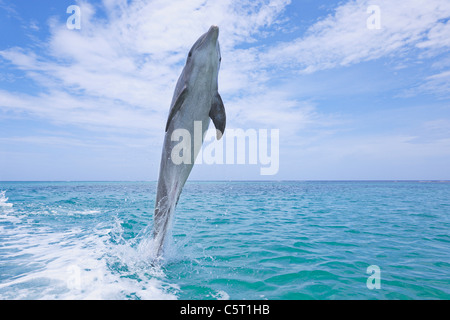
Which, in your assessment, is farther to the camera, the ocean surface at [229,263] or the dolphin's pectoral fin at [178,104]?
the ocean surface at [229,263]

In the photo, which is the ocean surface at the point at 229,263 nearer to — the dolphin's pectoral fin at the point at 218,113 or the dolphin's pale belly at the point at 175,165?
the dolphin's pale belly at the point at 175,165

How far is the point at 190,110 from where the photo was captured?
5.70m

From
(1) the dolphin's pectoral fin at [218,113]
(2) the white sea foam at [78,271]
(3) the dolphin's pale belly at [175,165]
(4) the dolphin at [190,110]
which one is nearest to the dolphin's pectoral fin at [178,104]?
(4) the dolphin at [190,110]

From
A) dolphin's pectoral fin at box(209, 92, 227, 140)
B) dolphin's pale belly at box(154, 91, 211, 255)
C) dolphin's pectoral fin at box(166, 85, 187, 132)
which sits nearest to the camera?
dolphin's pectoral fin at box(166, 85, 187, 132)

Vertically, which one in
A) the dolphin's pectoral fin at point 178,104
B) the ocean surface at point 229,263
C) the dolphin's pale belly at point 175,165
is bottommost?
the ocean surface at point 229,263

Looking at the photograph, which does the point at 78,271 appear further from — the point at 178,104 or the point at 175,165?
the point at 178,104

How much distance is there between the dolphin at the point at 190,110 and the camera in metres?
5.46

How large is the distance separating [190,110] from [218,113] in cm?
64

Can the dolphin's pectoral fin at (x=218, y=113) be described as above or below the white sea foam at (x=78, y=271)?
above

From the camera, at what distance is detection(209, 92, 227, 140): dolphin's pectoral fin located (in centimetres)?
587

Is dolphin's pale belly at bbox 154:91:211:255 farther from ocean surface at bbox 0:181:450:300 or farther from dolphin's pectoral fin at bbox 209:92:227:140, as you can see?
ocean surface at bbox 0:181:450:300

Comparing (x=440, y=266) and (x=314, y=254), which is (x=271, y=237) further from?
(x=440, y=266)

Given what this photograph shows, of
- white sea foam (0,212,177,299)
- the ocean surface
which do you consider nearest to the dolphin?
white sea foam (0,212,177,299)

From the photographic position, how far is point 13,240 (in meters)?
10.1
